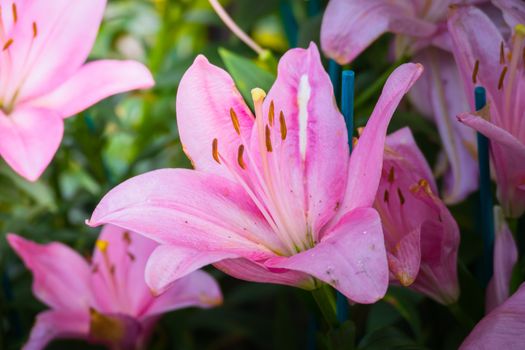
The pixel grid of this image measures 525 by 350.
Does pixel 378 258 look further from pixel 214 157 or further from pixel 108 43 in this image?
pixel 108 43

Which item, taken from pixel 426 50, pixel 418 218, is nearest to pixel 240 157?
pixel 418 218

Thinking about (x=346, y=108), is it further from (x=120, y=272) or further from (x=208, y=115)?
(x=120, y=272)

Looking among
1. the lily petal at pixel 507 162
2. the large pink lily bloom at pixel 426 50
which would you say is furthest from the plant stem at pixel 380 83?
the lily petal at pixel 507 162

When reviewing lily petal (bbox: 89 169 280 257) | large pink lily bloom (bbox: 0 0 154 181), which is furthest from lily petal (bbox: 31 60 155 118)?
lily petal (bbox: 89 169 280 257)

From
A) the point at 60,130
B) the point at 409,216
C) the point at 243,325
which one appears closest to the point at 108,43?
the point at 243,325

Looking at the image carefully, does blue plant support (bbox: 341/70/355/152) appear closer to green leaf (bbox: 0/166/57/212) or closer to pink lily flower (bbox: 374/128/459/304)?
pink lily flower (bbox: 374/128/459/304)

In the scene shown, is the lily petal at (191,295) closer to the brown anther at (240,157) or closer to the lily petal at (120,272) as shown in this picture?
the lily petal at (120,272)
